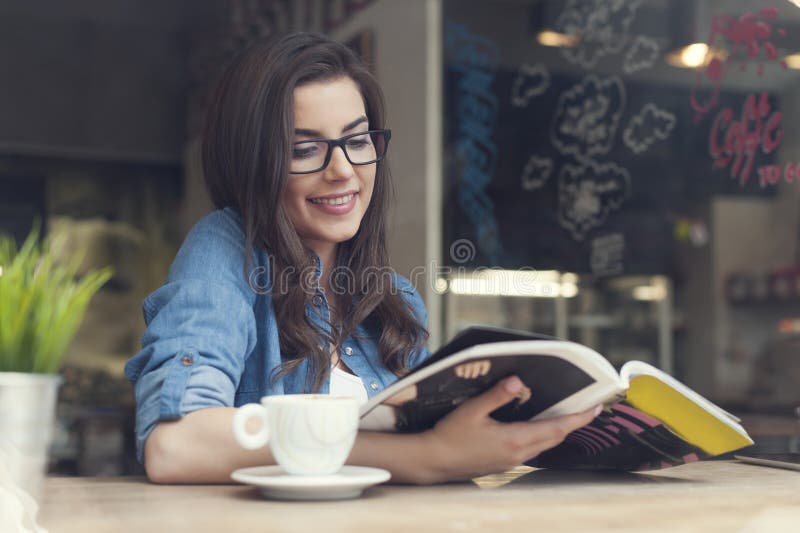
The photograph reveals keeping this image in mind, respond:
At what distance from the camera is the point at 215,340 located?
1071 millimetres

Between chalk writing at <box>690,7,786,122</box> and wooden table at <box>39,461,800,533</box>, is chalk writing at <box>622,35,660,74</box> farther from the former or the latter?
wooden table at <box>39,461,800,533</box>

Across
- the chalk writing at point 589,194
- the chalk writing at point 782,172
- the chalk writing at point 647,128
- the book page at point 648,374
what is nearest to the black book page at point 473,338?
the book page at point 648,374

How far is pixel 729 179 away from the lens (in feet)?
7.94

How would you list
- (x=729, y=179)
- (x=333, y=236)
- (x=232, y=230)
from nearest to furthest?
1. (x=232, y=230)
2. (x=333, y=236)
3. (x=729, y=179)

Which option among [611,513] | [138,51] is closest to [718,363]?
[611,513]

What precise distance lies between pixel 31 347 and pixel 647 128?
7.52 feet

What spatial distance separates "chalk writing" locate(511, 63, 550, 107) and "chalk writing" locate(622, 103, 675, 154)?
12.6 inches

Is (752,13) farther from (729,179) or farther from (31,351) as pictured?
(31,351)

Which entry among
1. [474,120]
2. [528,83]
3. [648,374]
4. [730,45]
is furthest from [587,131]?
[648,374]

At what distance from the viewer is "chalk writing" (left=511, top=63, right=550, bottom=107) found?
2904 mm

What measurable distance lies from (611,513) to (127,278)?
559 centimetres

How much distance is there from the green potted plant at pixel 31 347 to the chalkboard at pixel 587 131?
6.52ft

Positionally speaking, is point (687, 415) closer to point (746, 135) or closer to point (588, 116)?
point (746, 135)

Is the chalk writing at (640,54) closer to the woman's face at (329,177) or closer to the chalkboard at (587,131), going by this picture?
the chalkboard at (587,131)
